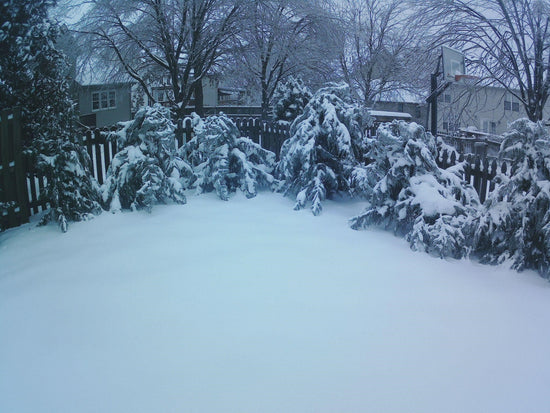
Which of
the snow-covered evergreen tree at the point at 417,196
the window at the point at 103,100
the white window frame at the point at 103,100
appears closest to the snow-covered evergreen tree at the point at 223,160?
the snow-covered evergreen tree at the point at 417,196

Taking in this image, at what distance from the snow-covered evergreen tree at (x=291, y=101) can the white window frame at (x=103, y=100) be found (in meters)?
19.1

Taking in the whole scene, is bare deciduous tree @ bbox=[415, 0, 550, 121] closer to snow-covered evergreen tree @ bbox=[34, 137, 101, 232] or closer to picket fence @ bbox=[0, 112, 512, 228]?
picket fence @ bbox=[0, 112, 512, 228]

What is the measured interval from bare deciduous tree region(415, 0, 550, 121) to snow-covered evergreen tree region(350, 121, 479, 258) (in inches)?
307

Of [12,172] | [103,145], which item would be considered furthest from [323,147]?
[12,172]

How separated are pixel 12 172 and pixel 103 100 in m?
25.4

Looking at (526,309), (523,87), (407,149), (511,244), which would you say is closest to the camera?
(526,309)

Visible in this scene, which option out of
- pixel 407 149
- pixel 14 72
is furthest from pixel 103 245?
pixel 407 149

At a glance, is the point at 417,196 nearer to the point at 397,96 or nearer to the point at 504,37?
the point at 504,37

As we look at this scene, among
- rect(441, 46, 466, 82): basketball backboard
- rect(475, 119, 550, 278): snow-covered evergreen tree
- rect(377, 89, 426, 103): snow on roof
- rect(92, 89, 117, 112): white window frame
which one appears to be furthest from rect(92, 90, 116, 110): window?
rect(475, 119, 550, 278): snow-covered evergreen tree

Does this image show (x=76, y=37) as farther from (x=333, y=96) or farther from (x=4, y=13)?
(x=333, y=96)

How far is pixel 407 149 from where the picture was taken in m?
5.58

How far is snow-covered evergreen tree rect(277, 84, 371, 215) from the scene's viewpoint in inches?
263

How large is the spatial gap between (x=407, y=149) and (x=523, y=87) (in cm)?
863

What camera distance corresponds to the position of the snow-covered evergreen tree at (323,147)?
6672mm
